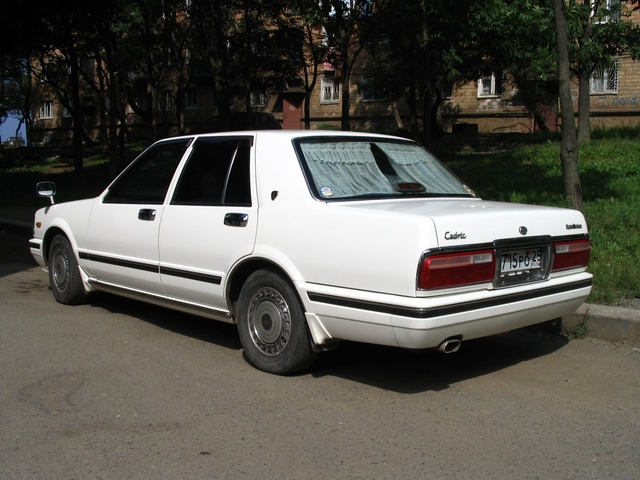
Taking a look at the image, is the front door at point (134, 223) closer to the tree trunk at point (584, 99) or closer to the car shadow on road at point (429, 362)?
the car shadow on road at point (429, 362)

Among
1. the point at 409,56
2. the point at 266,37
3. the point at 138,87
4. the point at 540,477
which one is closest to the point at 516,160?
the point at 409,56

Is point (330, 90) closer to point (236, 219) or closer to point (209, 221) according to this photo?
point (209, 221)

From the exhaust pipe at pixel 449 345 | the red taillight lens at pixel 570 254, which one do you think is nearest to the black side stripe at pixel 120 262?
the exhaust pipe at pixel 449 345

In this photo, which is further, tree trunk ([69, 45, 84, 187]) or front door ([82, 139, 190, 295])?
tree trunk ([69, 45, 84, 187])

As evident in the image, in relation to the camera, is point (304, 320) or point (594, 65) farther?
point (594, 65)

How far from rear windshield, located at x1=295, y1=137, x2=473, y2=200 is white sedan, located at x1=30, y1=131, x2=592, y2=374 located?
14mm

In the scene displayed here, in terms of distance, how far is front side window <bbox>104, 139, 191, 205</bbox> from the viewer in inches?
237

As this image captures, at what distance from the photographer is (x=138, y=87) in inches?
1893

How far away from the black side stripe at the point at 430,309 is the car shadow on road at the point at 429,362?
20.3 inches

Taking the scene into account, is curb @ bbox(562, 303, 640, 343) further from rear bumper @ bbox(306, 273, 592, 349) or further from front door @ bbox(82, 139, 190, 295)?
front door @ bbox(82, 139, 190, 295)

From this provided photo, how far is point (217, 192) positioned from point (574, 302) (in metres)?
2.65

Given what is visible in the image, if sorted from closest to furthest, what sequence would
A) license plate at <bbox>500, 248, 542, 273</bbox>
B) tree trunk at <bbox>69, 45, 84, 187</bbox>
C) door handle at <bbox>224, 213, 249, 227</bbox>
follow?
license plate at <bbox>500, 248, 542, 273</bbox>, door handle at <bbox>224, 213, 249, 227</bbox>, tree trunk at <bbox>69, 45, 84, 187</bbox>

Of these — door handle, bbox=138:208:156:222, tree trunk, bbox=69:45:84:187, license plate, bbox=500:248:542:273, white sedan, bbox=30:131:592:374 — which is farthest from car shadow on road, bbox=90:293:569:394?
tree trunk, bbox=69:45:84:187

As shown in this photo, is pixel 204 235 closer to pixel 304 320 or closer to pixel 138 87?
pixel 304 320
